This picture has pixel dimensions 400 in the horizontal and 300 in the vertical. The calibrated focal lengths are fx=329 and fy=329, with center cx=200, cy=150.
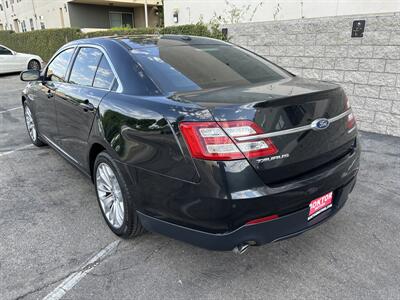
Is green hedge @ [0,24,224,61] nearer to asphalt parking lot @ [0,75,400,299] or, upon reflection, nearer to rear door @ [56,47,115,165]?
rear door @ [56,47,115,165]

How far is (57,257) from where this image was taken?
255cm

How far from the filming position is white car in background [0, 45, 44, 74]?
1455cm

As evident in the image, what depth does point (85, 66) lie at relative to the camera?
10.6 feet

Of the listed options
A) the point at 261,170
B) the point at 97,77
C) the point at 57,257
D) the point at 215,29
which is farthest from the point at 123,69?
the point at 215,29

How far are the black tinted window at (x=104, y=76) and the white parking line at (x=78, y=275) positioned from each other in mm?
1324

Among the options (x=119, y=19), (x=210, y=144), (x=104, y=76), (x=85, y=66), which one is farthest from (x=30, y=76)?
(x=119, y=19)

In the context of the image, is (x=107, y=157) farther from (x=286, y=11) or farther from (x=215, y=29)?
(x=286, y=11)

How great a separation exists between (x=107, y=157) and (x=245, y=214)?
127cm

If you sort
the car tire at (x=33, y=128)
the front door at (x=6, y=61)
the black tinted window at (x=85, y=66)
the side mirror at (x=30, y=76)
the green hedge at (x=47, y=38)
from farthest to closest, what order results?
the front door at (x=6, y=61), the green hedge at (x=47, y=38), the car tire at (x=33, y=128), the side mirror at (x=30, y=76), the black tinted window at (x=85, y=66)

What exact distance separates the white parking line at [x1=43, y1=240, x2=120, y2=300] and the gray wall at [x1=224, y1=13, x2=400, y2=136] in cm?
453

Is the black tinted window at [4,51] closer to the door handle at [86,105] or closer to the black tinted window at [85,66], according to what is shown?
the black tinted window at [85,66]

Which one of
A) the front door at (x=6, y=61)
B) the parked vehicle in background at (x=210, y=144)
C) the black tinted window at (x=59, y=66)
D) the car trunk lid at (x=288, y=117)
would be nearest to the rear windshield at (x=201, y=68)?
the parked vehicle in background at (x=210, y=144)

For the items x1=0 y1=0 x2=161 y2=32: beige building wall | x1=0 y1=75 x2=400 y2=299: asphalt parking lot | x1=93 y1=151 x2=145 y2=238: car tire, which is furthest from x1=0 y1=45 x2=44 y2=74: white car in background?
x1=93 y1=151 x2=145 y2=238: car tire

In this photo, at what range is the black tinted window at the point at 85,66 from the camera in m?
3.04
